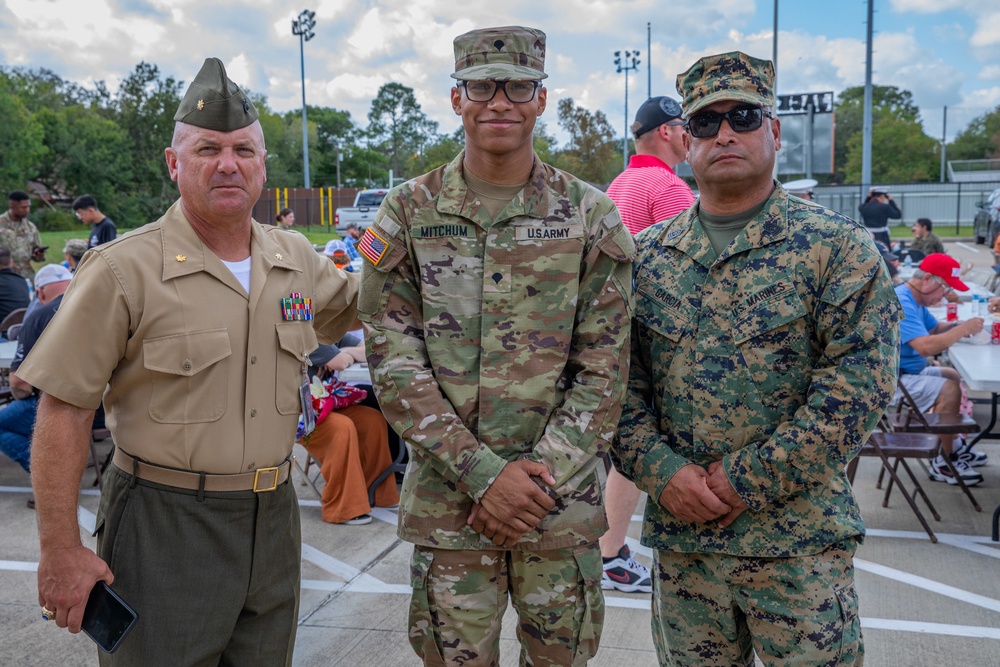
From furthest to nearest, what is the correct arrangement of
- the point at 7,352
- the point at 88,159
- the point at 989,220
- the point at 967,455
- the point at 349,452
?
the point at 88,159
the point at 989,220
the point at 7,352
the point at 967,455
the point at 349,452

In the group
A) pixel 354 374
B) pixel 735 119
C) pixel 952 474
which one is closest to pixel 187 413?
pixel 735 119

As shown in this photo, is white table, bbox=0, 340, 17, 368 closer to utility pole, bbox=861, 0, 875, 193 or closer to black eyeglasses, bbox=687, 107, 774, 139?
black eyeglasses, bbox=687, 107, 774, 139

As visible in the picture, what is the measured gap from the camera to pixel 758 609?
7.40 ft

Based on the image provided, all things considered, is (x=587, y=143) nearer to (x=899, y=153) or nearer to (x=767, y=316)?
(x=899, y=153)

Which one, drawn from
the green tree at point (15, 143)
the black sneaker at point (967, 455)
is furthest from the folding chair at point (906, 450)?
the green tree at point (15, 143)

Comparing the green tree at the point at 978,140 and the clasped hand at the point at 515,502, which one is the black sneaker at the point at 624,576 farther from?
the green tree at the point at 978,140

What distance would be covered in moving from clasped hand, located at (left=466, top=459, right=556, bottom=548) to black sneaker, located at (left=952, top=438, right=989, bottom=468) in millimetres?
4488

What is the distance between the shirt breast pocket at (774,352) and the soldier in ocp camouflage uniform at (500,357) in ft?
1.06

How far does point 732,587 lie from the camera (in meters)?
2.31

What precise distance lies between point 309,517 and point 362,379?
93 centimetres

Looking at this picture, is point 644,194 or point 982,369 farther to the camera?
point 982,369

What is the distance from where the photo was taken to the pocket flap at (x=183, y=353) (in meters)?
2.12

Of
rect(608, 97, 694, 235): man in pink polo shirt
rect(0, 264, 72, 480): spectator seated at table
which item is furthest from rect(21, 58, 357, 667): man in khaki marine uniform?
rect(0, 264, 72, 480): spectator seated at table

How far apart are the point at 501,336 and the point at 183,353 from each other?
805 mm
